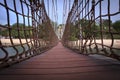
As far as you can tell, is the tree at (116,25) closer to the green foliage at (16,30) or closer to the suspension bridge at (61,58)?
the suspension bridge at (61,58)

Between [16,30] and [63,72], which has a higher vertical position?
[16,30]

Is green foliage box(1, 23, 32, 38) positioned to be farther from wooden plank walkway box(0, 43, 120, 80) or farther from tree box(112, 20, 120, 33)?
tree box(112, 20, 120, 33)

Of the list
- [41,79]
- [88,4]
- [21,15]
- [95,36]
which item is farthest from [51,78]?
[88,4]

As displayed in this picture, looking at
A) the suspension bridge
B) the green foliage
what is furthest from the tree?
the green foliage

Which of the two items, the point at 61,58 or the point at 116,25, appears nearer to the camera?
the point at 116,25

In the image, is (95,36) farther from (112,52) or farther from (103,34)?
(112,52)

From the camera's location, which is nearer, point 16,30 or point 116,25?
point 116,25

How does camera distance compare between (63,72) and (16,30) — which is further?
(16,30)

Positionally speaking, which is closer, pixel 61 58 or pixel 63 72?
pixel 63 72

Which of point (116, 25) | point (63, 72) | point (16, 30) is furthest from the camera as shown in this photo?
point (16, 30)

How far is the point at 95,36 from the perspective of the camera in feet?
6.72

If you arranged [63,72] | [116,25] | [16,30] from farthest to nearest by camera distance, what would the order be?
[16,30]
[116,25]
[63,72]

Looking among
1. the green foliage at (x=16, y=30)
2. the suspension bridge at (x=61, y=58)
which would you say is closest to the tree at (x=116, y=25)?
the suspension bridge at (x=61, y=58)

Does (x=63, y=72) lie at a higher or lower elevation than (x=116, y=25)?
lower
